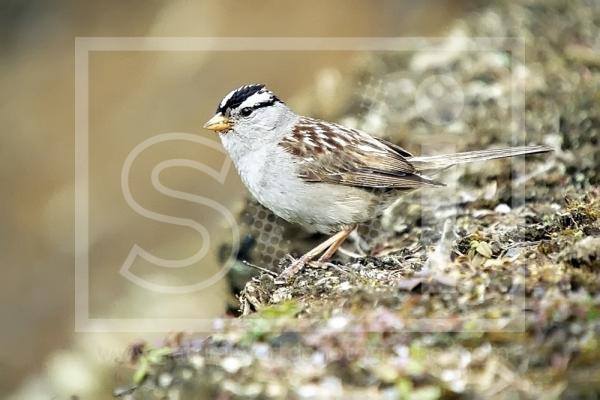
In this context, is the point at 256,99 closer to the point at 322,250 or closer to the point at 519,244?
the point at 322,250

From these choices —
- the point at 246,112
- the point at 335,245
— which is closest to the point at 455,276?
the point at 335,245

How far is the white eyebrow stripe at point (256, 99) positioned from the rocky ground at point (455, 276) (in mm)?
957

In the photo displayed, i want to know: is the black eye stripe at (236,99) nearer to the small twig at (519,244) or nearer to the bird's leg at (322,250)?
the bird's leg at (322,250)

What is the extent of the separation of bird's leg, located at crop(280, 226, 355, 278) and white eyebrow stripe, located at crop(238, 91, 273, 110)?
100 centimetres

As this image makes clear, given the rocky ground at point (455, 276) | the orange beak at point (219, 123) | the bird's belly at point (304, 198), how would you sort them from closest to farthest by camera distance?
the rocky ground at point (455, 276)
the bird's belly at point (304, 198)
the orange beak at point (219, 123)

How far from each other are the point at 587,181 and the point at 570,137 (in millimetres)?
670

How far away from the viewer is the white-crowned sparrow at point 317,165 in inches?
213

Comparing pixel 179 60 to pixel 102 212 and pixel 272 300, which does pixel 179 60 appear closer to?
pixel 102 212

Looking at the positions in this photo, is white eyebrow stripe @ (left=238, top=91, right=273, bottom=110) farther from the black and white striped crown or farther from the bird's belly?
the bird's belly

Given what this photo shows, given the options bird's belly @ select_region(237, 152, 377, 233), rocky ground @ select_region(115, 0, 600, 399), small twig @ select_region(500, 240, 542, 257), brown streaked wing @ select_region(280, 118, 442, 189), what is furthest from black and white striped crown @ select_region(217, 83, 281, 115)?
small twig @ select_region(500, 240, 542, 257)

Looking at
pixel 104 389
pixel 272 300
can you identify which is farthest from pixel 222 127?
pixel 104 389

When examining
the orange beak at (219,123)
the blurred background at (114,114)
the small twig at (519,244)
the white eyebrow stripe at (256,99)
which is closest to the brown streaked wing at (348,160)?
the white eyebrow stripe at (256,99)

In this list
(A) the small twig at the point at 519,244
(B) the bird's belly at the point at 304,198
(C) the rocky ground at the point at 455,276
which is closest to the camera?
(C) the rocky ground at the point at 455,276

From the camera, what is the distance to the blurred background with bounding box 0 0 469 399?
26.7 feet
